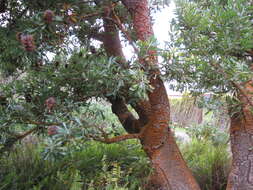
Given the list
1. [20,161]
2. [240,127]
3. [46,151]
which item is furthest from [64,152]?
[20,161]

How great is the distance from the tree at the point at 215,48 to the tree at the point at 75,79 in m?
0.17

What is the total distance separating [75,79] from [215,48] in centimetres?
71

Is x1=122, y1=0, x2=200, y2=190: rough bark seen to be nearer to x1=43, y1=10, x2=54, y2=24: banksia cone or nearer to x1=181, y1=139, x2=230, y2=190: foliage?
x1=181, y1=139, x2=230, y2=190: foliage

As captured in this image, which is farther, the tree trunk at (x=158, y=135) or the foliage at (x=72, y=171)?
the foliage at (x=72, y=171)

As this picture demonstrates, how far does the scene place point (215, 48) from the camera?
1146 mm

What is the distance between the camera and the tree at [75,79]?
3.60 ft

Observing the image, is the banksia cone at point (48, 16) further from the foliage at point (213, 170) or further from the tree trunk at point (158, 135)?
the foliage at point (213, 170)

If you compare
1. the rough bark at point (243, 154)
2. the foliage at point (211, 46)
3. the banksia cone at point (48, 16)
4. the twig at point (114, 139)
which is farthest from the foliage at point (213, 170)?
the banksia cone at point (48, 16)

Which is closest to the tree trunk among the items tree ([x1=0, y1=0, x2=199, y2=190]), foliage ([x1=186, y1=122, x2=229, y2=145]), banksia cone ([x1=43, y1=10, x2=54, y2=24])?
tree ([x1=0, y1=0, x2=199, y2=190])

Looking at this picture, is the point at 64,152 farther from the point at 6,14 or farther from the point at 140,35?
the point at 6,14

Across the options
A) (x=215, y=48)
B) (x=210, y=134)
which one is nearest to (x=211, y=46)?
(x=215, y=48)

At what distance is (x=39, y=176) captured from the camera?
1850 millimetres

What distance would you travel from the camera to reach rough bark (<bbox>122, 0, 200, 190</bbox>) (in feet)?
4.77

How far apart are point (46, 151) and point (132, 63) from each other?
60cm
